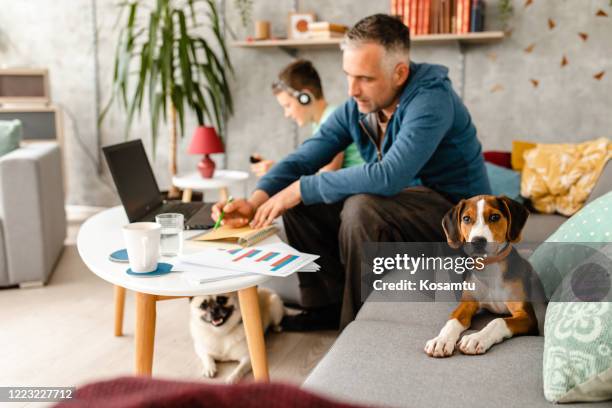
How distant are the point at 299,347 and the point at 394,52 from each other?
109 cm

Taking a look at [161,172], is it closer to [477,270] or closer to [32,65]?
[32,65]

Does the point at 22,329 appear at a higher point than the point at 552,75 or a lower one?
lower

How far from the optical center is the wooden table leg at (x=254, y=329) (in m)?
1.49

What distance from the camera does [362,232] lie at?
5.74 feet

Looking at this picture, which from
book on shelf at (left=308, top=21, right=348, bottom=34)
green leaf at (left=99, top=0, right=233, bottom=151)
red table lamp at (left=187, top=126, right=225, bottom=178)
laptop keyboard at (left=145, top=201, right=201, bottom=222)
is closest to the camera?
laptop keyboard at (left=145, top=201, right=201, bottom=222)

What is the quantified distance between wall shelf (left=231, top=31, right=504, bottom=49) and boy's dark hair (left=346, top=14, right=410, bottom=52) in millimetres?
1497

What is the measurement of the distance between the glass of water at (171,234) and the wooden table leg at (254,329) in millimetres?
218

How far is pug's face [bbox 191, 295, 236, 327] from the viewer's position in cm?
185

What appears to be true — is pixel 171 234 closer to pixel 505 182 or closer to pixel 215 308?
pixel 215 308

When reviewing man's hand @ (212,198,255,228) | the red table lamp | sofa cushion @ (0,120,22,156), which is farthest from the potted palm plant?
man's hand @ (212,198,255,228)

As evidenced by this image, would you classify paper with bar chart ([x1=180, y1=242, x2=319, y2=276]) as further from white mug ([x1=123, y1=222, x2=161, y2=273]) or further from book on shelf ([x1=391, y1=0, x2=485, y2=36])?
book on shelf ([x1=391, y1=0, x2=485, y2=36])

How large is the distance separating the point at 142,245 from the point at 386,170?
789 mm

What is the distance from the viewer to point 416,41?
348 cm

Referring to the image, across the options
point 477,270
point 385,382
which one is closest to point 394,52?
point 477,270
